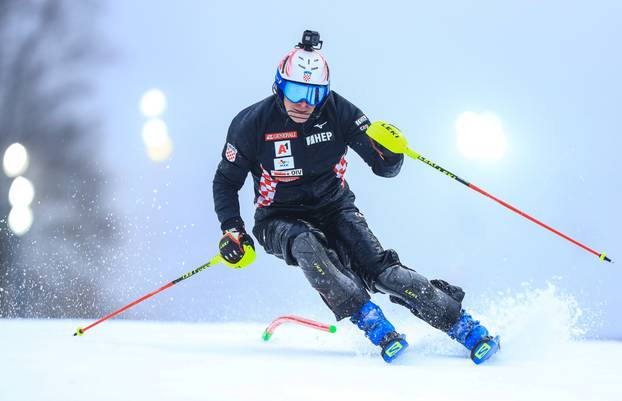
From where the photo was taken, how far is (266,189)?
3432mm

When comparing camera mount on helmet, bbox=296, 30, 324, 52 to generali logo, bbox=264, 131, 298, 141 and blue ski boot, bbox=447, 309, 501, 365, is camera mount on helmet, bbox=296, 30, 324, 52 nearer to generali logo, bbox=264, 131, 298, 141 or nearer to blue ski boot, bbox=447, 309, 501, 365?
generali logo, bbox=264, 131, 298, 141

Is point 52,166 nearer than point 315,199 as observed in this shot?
No

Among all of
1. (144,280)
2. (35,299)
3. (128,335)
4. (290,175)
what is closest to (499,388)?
(290,175)

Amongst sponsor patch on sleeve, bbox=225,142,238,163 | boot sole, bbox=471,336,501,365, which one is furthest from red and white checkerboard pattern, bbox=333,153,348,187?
boot sole, bbox=471,336,501,365

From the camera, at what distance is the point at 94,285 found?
23.2ft

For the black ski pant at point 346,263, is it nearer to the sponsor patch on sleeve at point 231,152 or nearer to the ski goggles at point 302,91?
the sponsor patch on sleeve at point 231,152

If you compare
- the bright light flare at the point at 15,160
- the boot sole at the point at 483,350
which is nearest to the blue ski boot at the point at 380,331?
the boot sole at the point at 483,350

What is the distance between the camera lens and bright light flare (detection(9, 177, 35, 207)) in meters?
7.32

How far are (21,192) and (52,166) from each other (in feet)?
1.81

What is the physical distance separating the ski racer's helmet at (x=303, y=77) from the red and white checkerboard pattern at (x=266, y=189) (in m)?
0.44

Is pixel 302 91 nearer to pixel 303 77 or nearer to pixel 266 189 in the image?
pixel 303 77

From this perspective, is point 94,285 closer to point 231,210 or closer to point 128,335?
point 128,335

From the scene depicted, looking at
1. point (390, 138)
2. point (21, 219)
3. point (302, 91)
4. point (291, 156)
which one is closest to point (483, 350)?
point (390, 138)

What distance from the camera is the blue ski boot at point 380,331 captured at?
2707 mm
